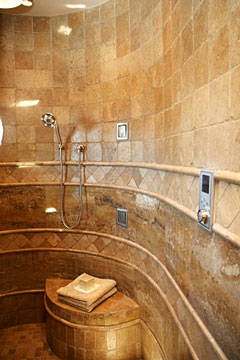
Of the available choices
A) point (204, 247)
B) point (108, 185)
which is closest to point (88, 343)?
point (108, 185)

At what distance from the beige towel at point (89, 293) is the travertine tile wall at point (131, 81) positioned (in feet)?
3.72

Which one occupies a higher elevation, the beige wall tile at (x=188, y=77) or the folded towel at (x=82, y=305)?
the beige wall tile at (x=188, y=77)

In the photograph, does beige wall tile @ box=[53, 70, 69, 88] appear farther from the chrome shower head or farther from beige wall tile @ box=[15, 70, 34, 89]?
the chrome shower head

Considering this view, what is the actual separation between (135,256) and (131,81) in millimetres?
1478

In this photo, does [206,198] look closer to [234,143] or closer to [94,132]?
[234,143]

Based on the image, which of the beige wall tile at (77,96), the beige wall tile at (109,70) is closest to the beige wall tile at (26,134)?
the beige wall tile at (77,96)

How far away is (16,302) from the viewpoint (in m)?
2.87

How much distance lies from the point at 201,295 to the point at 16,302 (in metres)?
2.21

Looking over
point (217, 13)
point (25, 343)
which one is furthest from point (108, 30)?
point (25, 343)

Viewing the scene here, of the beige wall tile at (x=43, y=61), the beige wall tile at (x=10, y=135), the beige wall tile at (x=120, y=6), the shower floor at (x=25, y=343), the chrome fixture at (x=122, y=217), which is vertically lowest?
the shower floor at (x=25, y=343)

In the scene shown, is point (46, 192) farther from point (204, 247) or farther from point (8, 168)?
point (204, 247)

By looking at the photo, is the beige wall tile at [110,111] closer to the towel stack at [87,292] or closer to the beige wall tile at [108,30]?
the beige wall tile at [108,30]

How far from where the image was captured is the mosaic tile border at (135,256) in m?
1.38

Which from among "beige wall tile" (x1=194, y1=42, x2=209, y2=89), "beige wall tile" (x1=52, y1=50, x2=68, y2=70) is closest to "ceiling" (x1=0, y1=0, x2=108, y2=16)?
"beige wall tile" (x1=52, y1=50, x2=68, y2=70)
